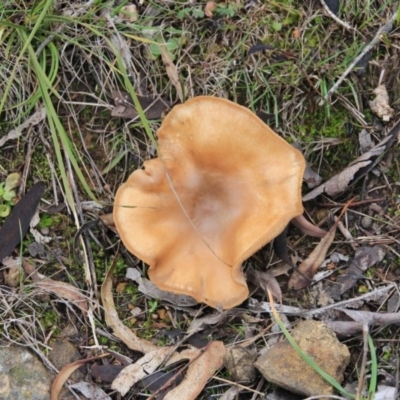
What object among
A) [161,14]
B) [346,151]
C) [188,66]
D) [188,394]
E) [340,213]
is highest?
[161,14]

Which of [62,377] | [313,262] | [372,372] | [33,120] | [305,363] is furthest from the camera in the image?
[33,120]

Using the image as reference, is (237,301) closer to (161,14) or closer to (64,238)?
(64,238)

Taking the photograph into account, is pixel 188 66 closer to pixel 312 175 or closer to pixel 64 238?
pixel 312 175

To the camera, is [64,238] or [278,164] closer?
[278,164]

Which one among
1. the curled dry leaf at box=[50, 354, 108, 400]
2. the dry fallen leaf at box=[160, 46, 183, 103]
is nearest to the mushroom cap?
the dry fallen leaf at box=[160, 46, 183, 103]

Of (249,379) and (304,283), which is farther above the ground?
(304,283)

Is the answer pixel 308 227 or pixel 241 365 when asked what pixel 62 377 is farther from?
pixel 308 227

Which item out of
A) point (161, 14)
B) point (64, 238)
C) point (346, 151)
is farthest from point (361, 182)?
point (64, 238)

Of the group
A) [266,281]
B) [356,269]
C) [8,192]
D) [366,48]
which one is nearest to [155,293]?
[266,281]

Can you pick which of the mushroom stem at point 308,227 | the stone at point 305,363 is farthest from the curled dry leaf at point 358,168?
the stone at point 305,363
